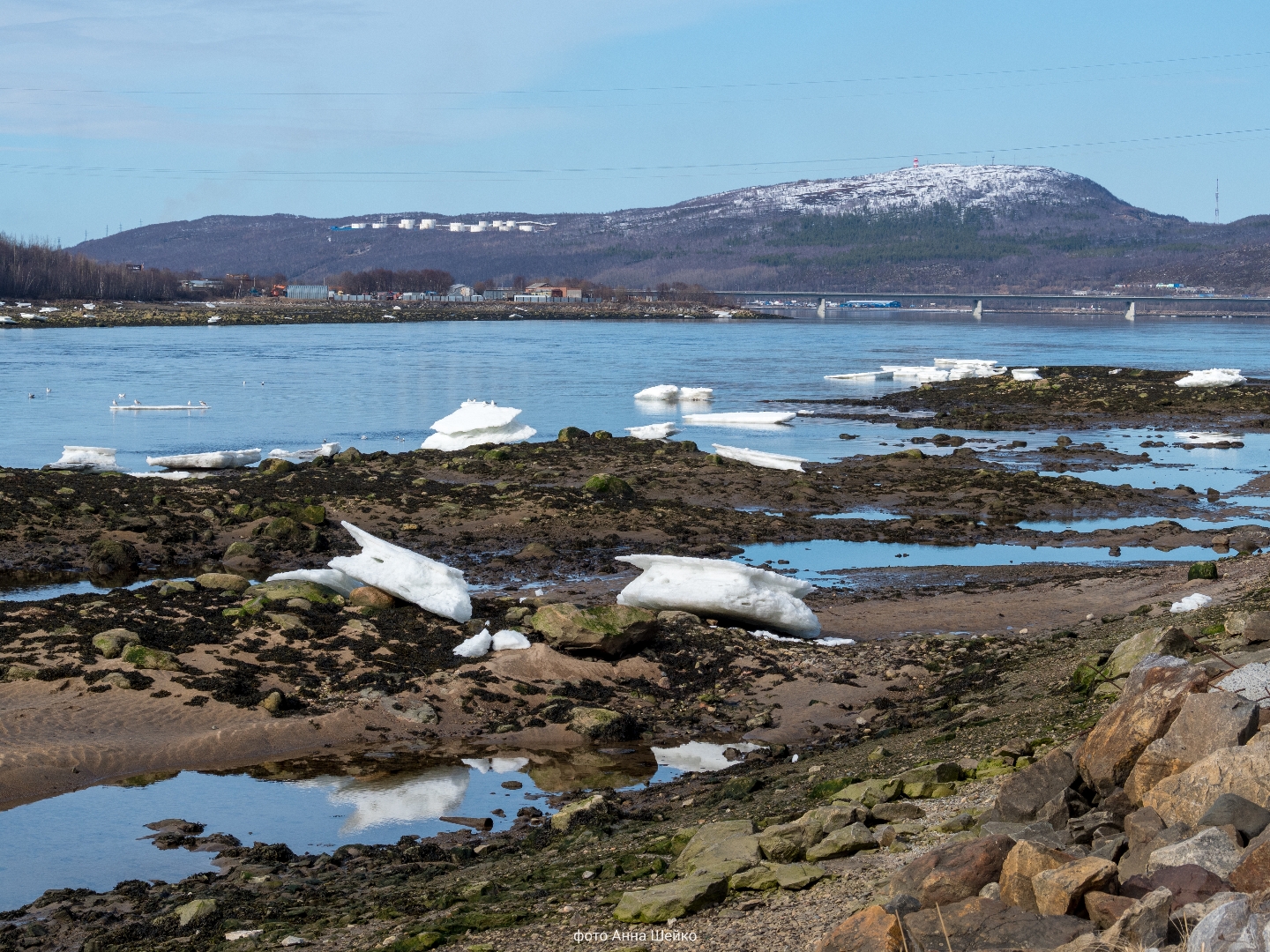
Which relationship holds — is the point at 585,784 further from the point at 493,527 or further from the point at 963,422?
the point at 963,422

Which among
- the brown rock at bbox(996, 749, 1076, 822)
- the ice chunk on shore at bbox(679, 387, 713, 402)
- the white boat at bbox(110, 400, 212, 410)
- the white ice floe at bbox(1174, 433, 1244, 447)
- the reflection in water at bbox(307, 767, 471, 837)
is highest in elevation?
the brown rock at bbox(996, 749, 1076, 822)

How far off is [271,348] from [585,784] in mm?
77373

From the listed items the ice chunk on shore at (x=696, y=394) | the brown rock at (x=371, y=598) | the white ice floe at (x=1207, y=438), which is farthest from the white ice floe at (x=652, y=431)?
the brown rock at (x=371, y=598)

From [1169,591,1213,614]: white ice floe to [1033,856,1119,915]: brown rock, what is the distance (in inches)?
342

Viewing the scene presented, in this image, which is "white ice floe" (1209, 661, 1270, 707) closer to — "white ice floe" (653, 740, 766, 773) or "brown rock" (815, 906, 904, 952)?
"brown rock" (815, 906, 904, 952)

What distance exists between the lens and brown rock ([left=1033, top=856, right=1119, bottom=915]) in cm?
462

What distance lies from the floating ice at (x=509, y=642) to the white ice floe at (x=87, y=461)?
680 inches

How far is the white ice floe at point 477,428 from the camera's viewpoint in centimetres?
3098

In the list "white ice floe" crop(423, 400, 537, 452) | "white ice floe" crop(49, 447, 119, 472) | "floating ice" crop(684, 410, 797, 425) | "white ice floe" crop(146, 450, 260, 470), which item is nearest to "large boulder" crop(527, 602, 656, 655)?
"white ice floe" crop(146, 450, 260, 470)

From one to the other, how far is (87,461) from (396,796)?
20.3 metres

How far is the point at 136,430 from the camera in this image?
121ft

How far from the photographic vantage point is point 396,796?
32.8 ft

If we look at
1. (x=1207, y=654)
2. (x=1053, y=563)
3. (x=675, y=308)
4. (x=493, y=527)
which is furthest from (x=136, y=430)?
(x=675, y=308)

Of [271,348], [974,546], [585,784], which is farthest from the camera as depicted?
[271,348]
